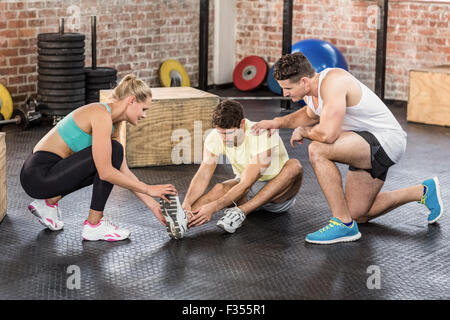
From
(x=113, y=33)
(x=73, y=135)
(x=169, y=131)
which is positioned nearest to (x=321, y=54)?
(x=113, y=33)

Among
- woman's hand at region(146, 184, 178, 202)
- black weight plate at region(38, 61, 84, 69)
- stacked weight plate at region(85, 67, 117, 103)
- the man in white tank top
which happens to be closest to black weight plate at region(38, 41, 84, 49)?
black weight plate at region(38, 61, 84, 69)

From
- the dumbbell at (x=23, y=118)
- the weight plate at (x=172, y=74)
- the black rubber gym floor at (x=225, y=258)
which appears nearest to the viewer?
the black rubber gym floor at (x=225, y=258)

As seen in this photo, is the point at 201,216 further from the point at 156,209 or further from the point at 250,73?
the point at 250,73

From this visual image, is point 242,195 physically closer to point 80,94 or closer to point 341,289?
point 341,289

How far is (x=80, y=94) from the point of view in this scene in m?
7.05

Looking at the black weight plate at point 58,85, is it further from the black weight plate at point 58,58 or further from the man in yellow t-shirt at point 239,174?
the man in yellow t-shirt at point 239,174

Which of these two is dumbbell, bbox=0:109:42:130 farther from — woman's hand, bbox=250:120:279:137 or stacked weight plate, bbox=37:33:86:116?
woman's hand, bbox=250:120:279:137

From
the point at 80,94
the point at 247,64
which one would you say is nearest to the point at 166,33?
the point at 247,64

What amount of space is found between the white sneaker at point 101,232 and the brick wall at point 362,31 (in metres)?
5.14

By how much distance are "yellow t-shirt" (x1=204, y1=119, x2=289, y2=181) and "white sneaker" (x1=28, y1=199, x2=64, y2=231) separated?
0.89m

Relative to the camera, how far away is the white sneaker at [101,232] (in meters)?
3.91

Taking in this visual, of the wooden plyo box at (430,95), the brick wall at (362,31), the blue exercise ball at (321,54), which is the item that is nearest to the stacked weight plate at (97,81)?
the blue exercise ball at (321,54)

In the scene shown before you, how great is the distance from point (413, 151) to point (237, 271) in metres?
3.10
